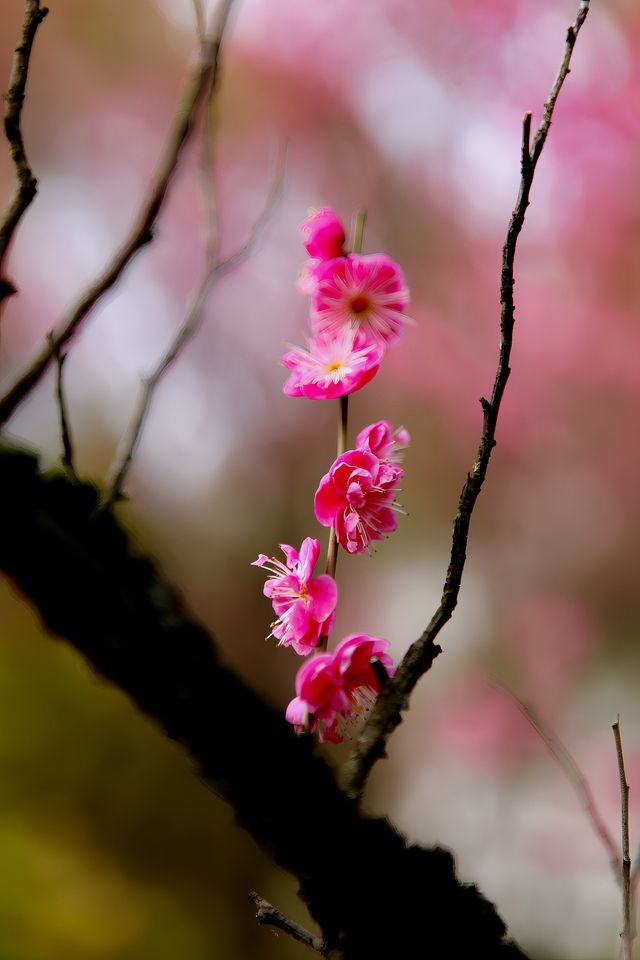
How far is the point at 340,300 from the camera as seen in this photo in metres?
0.41

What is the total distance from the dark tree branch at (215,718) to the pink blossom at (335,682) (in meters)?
0.06

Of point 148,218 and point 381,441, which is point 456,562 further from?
point 148,218

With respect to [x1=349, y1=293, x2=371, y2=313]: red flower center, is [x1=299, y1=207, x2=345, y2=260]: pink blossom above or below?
above

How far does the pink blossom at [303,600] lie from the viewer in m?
0.36

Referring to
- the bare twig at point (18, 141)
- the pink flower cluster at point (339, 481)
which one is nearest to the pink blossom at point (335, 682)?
the pink flower cluster at point (339, 481)

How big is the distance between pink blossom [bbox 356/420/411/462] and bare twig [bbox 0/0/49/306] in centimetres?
18

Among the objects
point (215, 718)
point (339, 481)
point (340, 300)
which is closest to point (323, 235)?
point (340, 300)

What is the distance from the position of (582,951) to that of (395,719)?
5.23 ft

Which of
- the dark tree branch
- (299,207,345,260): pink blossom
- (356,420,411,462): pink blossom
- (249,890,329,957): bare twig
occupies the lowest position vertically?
(249,890,329,957): bare twig

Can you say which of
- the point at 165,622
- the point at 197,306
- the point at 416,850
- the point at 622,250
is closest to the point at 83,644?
the point at 165,622

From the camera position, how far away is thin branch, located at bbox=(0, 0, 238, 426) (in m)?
0.35

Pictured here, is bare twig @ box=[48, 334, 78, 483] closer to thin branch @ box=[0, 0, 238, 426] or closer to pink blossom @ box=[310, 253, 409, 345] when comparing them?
thin branch @ box=[0, 0, 238, 426]

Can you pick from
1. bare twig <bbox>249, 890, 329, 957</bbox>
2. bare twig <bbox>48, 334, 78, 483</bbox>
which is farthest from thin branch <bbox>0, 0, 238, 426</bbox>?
bare twig <bbox>249, 890, 329, 957</bbox>

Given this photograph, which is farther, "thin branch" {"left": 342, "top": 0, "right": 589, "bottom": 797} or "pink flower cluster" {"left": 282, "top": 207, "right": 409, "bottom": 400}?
"pink flower cluster" {"left": 282, "top": 207, "right": 409, "bottom": 400}
